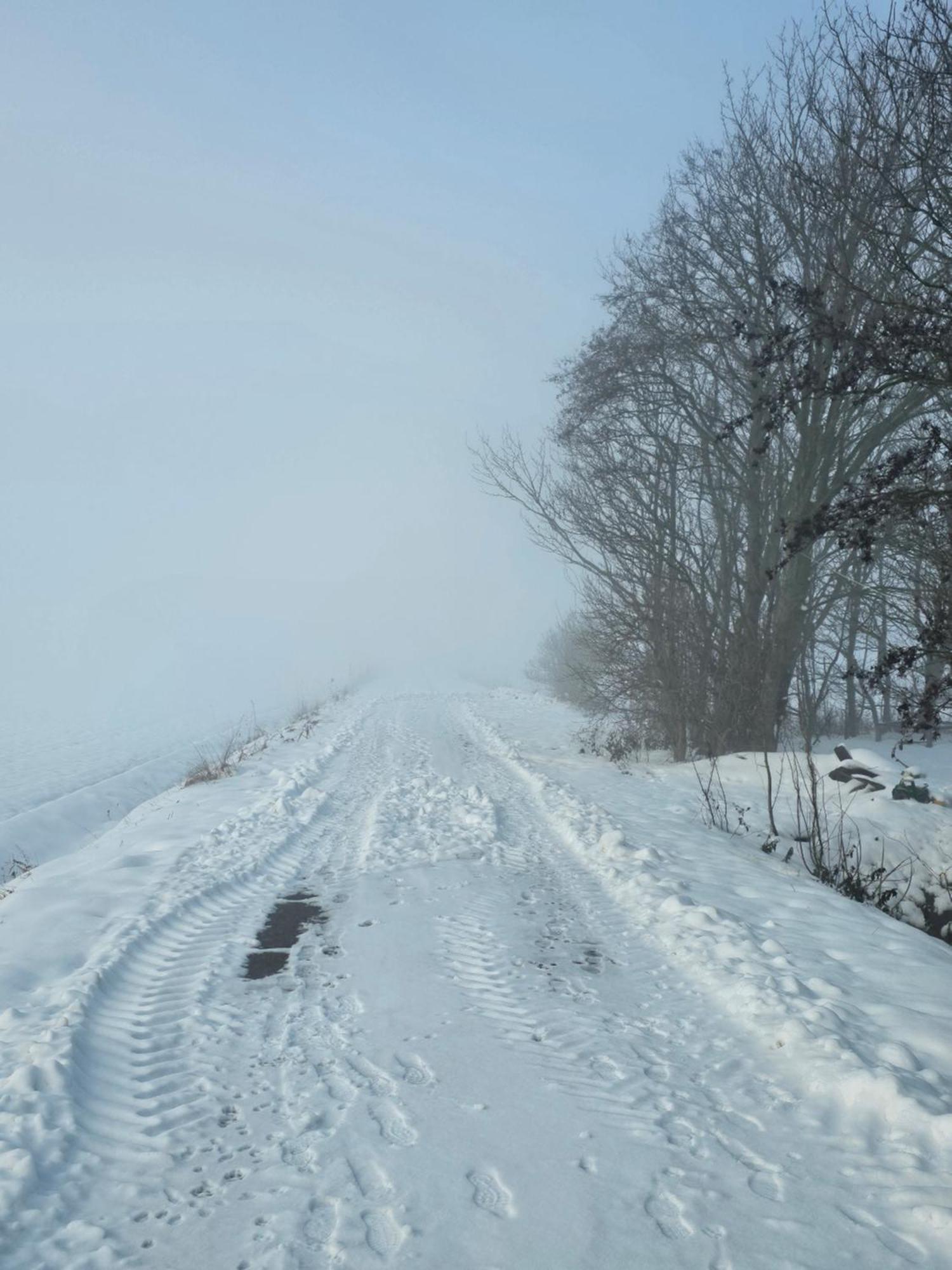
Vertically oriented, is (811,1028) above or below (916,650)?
below

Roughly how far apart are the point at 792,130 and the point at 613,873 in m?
9.88

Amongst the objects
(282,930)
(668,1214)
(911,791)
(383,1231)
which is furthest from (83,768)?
(668,1214)

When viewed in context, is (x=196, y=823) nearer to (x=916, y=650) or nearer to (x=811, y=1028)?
(x=811, y=1028)

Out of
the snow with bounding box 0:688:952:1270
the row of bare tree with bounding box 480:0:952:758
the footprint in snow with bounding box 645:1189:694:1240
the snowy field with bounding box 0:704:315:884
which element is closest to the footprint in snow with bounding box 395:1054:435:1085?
the snow with bounding box 0:688:952:1270

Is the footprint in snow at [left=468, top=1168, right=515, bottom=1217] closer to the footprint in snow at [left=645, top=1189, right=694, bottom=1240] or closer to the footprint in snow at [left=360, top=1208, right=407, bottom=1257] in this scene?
the footprint in snow at [left=360, top=1208, right=407, bottom=1257]

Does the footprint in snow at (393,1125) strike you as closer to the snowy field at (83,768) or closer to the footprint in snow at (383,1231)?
the footprint in snow at (383,1231)

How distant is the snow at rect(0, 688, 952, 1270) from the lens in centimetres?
254

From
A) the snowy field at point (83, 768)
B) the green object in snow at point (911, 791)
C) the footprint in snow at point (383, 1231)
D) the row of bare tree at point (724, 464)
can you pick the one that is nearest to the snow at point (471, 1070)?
the footprint in snow at point (383, 1231)

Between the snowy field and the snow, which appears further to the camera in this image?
the snowy field

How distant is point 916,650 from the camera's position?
4.30m

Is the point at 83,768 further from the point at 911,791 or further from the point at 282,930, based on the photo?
the point at 911,791

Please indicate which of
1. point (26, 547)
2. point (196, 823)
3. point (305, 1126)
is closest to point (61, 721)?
point (196, 823)

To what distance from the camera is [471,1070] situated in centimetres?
353

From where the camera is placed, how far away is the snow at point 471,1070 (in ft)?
8.33
